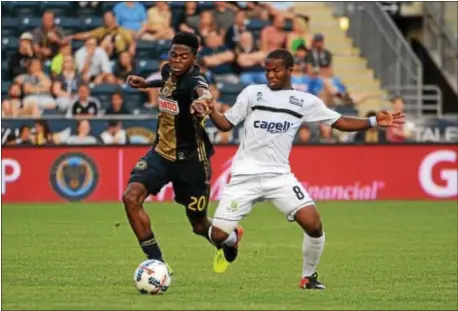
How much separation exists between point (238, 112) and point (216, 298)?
1.81m

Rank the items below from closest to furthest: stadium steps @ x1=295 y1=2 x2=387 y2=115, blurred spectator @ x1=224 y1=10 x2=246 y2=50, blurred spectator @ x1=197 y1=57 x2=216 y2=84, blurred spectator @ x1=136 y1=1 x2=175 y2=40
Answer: blurred spectator @ x1=197 y1=57 x2=216 y2=84, blurred spectator @ x1=224 y1=10 x2=246 y2=50, blurred spectator @ x1=136 y1=1 x2=175 y2=40, stadium steps @ x1=295 y1=2 x2=387 y2=115

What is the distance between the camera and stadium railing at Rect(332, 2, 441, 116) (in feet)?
→ 97.6

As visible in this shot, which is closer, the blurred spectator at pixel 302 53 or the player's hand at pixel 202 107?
the player's hand at pixel 202 107

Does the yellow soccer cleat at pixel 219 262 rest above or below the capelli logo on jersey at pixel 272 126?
below

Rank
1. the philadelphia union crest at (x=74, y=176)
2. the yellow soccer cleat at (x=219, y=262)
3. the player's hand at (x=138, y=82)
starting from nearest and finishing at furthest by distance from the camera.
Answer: the yellow soccer cleat at (x=219, y=262), the player's hand at (x=138, y=82), the philadelphia union crest at (x=74, y=176)

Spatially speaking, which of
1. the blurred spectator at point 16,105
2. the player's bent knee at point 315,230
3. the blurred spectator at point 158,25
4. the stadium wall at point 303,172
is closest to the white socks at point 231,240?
the player's bent knee at point 315,230

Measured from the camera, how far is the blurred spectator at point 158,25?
93.3ft

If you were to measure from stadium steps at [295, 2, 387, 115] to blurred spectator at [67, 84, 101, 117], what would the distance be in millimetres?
6702

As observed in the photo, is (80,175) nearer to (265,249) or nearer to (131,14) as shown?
(131,14)

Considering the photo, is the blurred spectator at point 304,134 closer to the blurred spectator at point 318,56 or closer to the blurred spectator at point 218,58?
the blurred spectator at point 318,56

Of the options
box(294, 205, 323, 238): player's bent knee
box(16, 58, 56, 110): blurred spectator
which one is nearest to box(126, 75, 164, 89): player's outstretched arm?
box(294, 205, 323, 238): player's bent knee

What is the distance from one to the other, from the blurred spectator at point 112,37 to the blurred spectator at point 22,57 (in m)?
1.06

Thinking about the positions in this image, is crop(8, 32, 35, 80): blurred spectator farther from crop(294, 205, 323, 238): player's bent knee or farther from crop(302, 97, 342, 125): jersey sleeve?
crop(294, 205, 323, 238): player's bent knee

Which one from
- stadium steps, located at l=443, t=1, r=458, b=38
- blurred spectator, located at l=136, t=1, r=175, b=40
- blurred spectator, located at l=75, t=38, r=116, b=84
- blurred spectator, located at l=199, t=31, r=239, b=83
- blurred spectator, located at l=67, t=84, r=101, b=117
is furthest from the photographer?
stadium steps, located at l=443, t=1, r=458, b=38
